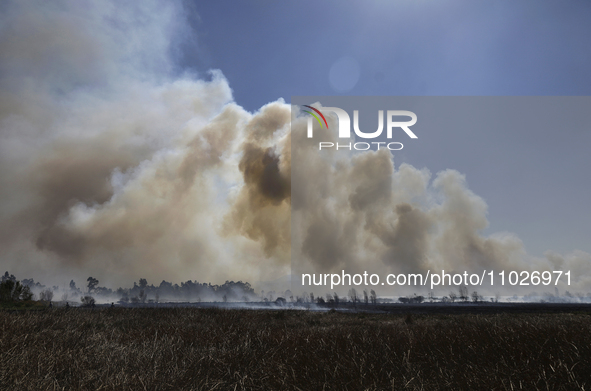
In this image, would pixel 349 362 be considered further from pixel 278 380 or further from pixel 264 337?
pixel 264 337

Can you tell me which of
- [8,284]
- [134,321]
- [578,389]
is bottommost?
[8,284]

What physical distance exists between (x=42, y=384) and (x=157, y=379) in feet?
4.78

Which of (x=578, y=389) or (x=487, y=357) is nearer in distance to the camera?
(x=578, y=389)

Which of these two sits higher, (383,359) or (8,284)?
(383,359)

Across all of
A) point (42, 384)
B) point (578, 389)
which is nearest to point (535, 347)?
point (578, 389)

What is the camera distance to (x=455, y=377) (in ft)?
13.3

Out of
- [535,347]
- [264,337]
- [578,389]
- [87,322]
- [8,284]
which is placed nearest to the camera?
[578,389]

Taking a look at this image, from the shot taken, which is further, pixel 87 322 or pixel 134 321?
pixel 134 321

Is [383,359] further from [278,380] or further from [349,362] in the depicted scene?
[278,380]

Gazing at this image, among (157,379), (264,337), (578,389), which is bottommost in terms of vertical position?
(264,337)

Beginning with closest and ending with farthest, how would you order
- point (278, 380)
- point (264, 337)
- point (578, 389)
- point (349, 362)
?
point (578, 389), point (278, 380), point (349, 362), point (264, 337)

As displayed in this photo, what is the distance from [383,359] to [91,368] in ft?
17.0

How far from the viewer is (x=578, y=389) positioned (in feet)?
10.8

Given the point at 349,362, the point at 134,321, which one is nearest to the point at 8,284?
the point at 134,321
